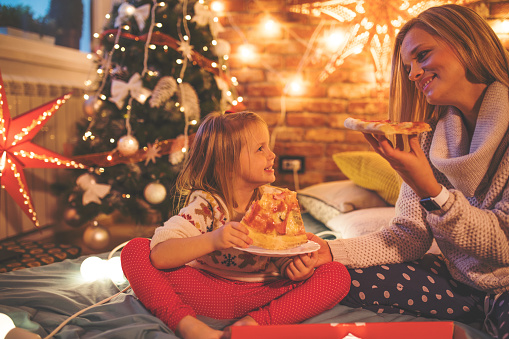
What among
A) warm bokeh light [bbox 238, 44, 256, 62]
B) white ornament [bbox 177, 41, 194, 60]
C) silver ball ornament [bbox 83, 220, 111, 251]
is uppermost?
warm bokeh light [bbox 238, 44, 256, 62]

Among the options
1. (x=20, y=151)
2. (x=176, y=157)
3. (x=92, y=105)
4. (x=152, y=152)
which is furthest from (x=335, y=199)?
(x=20, y=151)

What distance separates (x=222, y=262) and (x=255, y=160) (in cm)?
34

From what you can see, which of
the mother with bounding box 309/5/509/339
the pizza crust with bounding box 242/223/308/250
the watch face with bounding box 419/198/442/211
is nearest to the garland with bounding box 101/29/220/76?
the mother with bounding box 309/5/509/339

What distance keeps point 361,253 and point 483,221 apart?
1.29 feet

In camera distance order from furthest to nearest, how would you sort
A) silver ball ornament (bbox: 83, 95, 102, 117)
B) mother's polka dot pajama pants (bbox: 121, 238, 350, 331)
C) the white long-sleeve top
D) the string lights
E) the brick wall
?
the brick wall → the string lights → silver ball ornament (bbox: 83, 95, 102, 117) → the white long-sleeve top → mother's polka dot pajama pants (bbox: 121, 238, 350, 331)

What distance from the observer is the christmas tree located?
7.93ft

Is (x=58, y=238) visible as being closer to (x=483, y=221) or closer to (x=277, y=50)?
(x=277, y=50)

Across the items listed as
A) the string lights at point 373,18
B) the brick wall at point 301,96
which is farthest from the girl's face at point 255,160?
the brick wall at point 301,96

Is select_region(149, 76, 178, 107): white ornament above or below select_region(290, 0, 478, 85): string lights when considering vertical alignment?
below

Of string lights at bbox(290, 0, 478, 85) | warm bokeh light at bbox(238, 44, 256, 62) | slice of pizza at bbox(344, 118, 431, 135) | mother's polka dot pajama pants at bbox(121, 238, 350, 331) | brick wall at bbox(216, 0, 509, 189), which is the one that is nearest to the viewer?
slice of pizza at bbox(344, 118, 431, 135)

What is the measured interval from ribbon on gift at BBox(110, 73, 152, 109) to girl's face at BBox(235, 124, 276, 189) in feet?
3.87

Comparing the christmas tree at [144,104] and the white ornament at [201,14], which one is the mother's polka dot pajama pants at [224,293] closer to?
the christmas tree at [144,104]

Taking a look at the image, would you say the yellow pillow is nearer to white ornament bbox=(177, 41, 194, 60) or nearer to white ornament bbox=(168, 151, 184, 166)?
white ornament bbox=(168, 151, 184, 166)

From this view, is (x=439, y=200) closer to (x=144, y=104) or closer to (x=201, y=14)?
(x=144, y=104)
